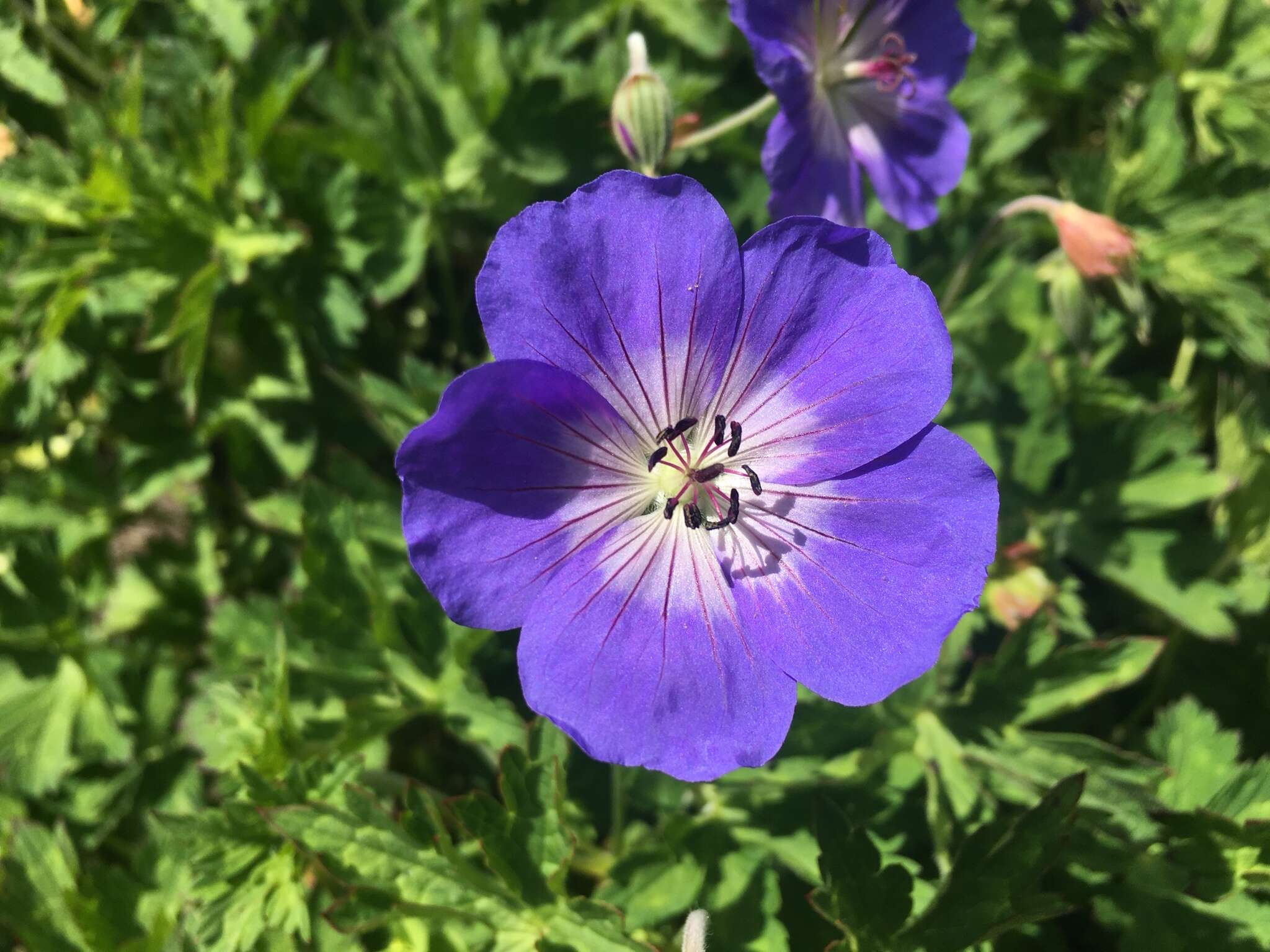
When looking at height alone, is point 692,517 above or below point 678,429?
below

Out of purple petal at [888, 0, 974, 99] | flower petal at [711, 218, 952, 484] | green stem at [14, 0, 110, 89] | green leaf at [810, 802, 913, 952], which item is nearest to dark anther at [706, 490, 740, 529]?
flower petal at [711, 218, 952, 484]

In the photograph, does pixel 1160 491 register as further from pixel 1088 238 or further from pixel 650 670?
pixel 650 670

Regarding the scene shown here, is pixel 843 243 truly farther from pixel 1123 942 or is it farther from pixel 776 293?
pixel 1123 942

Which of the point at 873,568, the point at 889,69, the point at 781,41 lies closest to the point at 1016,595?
the point at 873,568

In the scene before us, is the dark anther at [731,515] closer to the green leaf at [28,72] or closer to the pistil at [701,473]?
the pistil at [701,473]

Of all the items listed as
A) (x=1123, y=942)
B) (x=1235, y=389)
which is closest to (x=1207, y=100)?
(x=1235, y=389)
